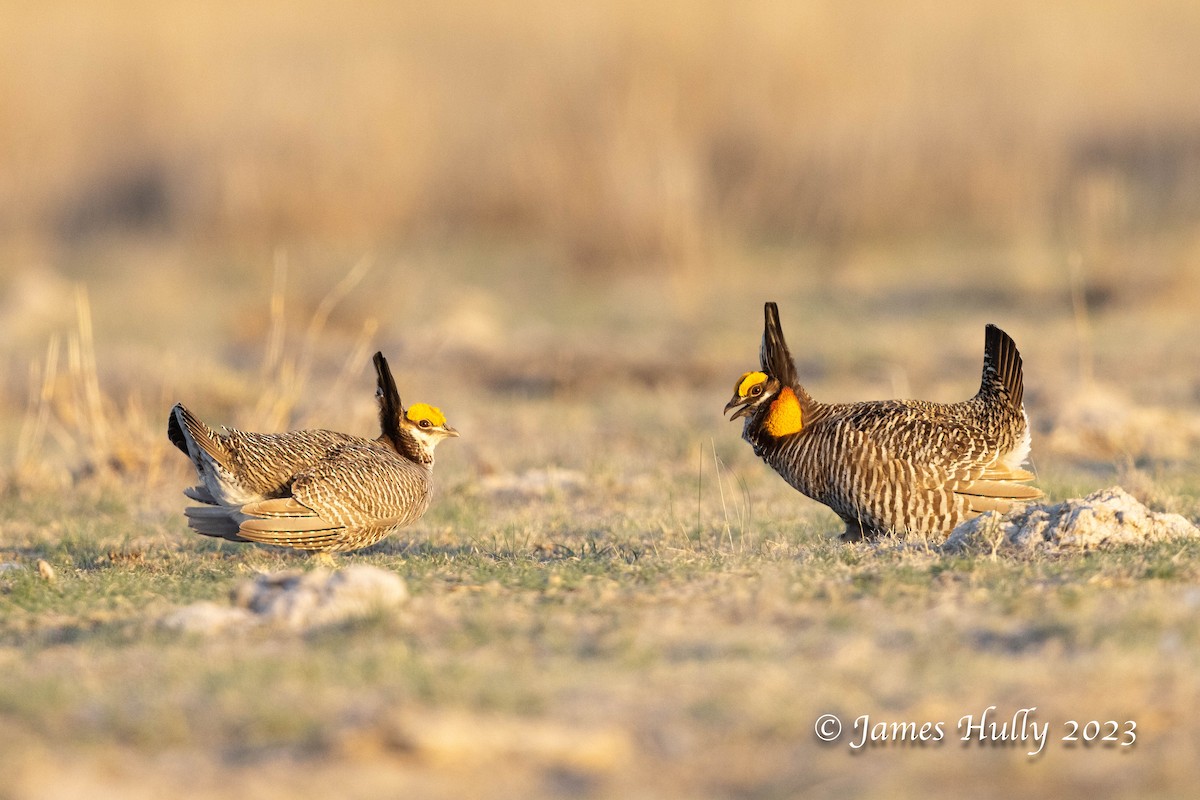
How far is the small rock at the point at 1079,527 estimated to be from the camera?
5.37m

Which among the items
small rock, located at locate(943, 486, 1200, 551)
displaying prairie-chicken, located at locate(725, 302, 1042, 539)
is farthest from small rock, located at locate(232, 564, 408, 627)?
small rock, located at locate(943, 486, 1200, 551)

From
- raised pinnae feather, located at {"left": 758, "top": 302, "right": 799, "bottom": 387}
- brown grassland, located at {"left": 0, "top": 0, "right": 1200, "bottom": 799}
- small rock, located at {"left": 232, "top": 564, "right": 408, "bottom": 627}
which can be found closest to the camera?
brown grassland, located at {"left": 0, "top": 0, "right": 1200, "bottom": 799}

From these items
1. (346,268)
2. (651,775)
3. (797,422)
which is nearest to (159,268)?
(346,268)

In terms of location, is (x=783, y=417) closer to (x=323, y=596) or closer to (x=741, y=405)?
(x=741, y=405)

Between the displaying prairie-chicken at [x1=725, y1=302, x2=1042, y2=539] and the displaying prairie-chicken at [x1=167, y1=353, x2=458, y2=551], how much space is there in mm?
1308

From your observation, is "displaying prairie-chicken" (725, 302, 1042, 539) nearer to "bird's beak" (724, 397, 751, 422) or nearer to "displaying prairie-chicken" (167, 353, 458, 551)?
"bird's beak" (724, 397, 751, 422)

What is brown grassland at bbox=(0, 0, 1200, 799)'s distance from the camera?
12.0 feet

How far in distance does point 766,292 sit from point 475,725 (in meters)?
11.6

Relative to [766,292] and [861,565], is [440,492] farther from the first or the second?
[766,292]

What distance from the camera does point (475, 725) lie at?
11.6 ft

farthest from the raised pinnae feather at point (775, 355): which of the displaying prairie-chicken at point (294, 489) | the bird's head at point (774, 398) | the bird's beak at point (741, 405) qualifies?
the displaying prairie-chicken at point (294, 489)

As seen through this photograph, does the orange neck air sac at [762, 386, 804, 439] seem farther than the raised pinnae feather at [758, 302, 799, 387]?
No

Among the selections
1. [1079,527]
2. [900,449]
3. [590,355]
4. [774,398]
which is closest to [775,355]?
[774,398]

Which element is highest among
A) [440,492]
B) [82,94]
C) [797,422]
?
[82,94]
